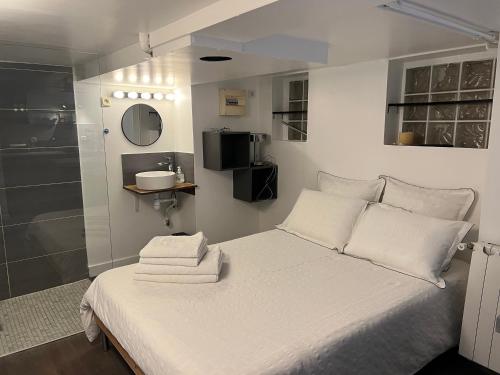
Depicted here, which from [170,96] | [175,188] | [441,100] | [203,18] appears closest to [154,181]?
[175,188]

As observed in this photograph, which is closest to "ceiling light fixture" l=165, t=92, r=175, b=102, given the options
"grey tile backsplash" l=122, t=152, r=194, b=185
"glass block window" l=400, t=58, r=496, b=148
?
"grey tile backsplash" l=122, t=152, r=194, b=185

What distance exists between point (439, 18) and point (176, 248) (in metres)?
Answer: 1.85

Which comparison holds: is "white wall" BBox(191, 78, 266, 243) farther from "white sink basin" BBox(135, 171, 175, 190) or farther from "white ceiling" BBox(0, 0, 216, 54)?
"white ceiling" BBox(0, 0, 216, 54)

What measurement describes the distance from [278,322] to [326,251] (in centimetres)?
108

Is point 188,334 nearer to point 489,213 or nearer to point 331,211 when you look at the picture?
point 331,211

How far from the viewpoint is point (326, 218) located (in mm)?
2924

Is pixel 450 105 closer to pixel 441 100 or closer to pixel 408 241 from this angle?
pixel 441 100

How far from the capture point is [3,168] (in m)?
3.07

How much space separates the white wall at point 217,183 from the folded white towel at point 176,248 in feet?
5.38

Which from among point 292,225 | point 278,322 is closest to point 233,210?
point 292,225

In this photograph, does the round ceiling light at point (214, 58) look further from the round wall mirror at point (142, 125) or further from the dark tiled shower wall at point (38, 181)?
the round wall mirror at point (142, 125)

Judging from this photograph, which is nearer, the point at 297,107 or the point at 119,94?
the point at 119,94

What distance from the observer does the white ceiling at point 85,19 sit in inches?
68.6

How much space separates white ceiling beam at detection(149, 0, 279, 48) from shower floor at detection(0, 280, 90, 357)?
2.13 metres
